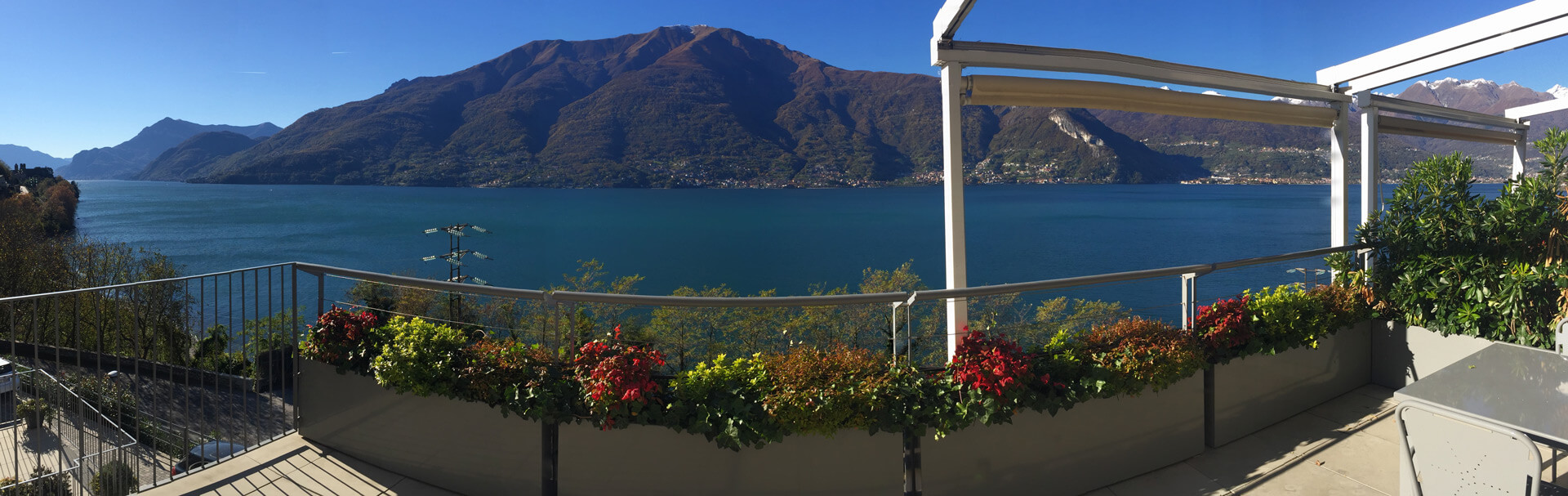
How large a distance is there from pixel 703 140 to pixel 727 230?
4974cm

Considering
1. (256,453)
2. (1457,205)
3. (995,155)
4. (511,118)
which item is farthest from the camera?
(511,118)

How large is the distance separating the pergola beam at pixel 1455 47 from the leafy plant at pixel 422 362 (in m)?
6.30

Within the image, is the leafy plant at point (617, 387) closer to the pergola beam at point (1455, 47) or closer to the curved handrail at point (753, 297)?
the curved handrail at point (753, 297)

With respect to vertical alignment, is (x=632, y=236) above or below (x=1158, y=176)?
below

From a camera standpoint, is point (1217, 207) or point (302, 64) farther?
point (302, 64)

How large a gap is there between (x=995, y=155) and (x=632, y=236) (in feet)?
190

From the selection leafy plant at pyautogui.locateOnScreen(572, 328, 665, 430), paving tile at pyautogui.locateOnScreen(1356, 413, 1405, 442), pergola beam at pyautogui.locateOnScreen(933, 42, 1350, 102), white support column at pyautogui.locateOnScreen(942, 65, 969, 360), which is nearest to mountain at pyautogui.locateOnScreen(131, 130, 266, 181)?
leafy plant at pyautogui.locateOnScreen(572, 328, 665, 430)

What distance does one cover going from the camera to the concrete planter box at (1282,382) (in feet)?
12.5

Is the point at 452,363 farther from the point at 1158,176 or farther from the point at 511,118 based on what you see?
the point at 511,118

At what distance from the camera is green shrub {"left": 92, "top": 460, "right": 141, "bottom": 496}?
3119 mm

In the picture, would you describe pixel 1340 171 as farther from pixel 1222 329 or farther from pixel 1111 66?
pixel 1222 329

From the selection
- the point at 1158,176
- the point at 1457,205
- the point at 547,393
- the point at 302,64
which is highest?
the point at 302,64

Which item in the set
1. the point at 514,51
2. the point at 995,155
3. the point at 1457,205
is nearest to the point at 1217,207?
the point at 995,155

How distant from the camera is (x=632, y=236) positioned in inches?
2768
